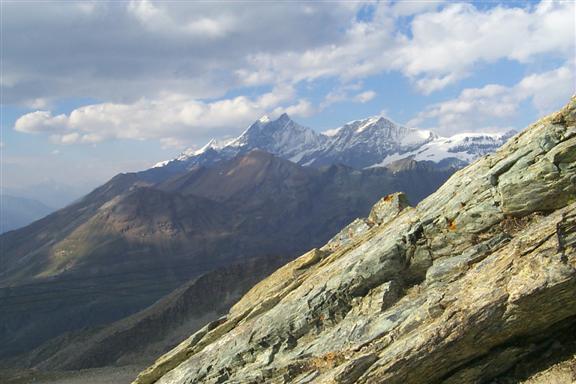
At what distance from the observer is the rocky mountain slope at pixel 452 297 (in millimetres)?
17312

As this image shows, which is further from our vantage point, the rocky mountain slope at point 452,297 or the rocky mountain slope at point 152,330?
the rocky mountain slope at point 152,330

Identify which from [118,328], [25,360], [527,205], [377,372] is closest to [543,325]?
[527,205]

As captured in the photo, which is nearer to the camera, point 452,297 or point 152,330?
point 452,297

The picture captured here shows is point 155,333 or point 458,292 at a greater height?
point 458,292

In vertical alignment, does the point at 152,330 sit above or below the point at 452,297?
below

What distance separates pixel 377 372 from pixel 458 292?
13.9ft

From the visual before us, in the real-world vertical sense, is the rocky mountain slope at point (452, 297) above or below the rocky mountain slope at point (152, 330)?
above

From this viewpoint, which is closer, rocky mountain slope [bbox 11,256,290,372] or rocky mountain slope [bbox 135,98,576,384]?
rocky mountain slope [bbox 135,98,576,384]

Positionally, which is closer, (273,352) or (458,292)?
(458,292)

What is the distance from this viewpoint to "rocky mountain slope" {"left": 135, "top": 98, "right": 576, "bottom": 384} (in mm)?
17312

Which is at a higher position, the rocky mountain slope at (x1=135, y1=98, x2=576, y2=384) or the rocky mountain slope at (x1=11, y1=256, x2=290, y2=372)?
the rocky mountain slope at (x1=135, y1=98, x2=576, y2=384)

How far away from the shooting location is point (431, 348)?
17469 millimetres

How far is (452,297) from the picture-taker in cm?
1850

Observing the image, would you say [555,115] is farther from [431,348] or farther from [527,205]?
[431,348]
